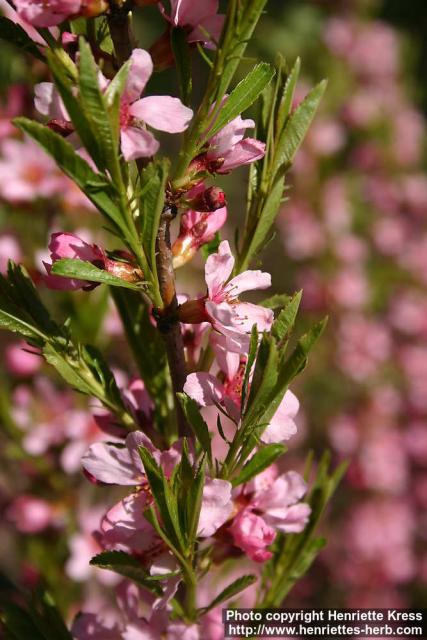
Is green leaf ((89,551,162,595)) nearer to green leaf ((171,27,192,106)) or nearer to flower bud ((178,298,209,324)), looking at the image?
flower bud ((178,298,209,324))

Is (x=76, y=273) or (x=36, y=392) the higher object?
(x=76, y=273)

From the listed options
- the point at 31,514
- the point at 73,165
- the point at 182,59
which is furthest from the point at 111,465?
the point at 31,514

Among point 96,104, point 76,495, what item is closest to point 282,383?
point 96,104

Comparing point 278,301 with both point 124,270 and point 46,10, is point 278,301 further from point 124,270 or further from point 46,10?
point 46,10

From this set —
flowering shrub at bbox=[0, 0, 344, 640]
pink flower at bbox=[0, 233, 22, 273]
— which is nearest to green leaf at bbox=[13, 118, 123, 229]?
flowering shrub at bbox=[0, 0, 344, 640]

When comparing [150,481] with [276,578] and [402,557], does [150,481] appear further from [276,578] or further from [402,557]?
[402,557]

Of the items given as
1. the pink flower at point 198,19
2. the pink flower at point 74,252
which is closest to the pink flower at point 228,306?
the pink flower at point 74,252

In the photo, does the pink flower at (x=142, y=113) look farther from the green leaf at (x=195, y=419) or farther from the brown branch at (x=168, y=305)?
the green leaf at (x=195, y=419)
